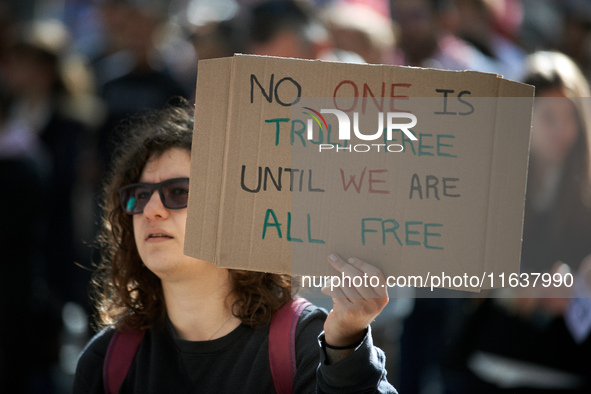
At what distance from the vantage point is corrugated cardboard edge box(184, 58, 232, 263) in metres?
2.02

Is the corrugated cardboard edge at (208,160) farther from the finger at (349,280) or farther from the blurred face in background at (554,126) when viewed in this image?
the blurred face in background at (554,126)

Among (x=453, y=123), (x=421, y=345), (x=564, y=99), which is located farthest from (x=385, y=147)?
(x=421, y=345)

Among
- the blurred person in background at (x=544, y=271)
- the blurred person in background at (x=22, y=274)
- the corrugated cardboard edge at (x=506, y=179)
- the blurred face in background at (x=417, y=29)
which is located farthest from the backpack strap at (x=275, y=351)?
the blurred face in background at (x=417, y=29)

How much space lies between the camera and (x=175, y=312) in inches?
97.8

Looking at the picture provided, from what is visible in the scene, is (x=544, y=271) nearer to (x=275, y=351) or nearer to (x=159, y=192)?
(x=275, y=351)

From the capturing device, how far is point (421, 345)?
169 inches

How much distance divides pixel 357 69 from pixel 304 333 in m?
0.78

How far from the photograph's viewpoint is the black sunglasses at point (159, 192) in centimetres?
241

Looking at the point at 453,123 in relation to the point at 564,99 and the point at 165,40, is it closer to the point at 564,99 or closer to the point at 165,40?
the point at 564,99

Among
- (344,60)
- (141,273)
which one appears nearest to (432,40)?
(344,60)

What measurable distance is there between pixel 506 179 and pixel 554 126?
1.46m

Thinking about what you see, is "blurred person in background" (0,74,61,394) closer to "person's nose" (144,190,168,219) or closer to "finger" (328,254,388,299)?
"person's nose" (144,190,168,219)

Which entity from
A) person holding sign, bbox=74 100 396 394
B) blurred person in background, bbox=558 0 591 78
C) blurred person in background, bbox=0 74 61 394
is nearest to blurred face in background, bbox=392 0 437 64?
blurred person in background, bbox=558 0 591 78

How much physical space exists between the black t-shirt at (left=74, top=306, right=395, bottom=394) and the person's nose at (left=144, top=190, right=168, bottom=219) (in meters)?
0.37
